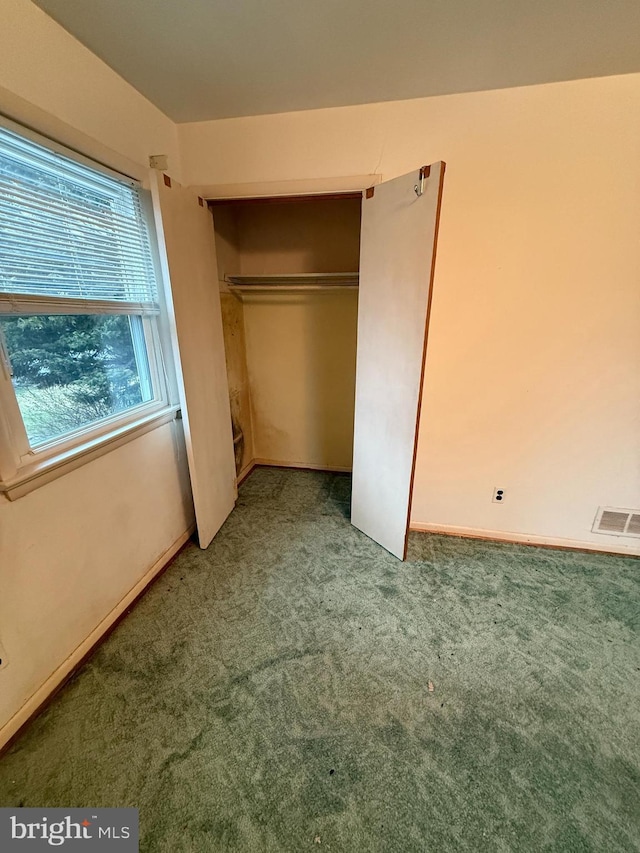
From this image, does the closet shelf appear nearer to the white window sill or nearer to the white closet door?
the white closet door

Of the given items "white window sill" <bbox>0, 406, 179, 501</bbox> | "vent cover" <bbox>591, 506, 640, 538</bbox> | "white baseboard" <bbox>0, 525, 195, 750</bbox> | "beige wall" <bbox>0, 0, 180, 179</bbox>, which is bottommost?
"white baseboard" <bbox>0, 525, 195, 750</bbox>

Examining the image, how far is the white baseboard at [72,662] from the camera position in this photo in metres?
1.20

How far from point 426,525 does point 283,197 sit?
2.30 meters

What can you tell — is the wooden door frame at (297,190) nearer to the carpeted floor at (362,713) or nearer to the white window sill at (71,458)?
the carpeted floor at (362,713)

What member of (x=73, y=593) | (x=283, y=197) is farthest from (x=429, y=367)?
(x=73, y=593)

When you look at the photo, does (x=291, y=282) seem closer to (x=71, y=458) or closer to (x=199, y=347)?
(x=199, y=347)

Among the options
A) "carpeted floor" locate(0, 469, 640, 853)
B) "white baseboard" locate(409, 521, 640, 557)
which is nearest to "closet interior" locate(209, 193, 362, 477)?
"white baseboard" locate(409, 521, 640, 557)

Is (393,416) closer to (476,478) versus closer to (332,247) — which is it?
(476,478)

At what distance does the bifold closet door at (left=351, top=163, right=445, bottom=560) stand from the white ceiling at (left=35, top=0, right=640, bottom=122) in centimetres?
45

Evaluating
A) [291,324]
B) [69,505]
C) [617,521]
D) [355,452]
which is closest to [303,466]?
[355,452]

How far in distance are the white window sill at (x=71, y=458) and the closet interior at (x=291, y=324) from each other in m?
1.17

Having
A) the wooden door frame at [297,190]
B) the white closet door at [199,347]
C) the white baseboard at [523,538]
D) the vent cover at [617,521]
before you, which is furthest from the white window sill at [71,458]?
the vent cover at [617,521]

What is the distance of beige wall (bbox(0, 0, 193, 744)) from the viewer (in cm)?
117

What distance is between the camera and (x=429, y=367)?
2.04m
